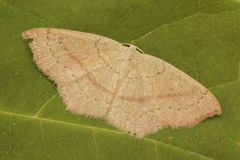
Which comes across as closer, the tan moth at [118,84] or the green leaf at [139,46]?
the green leaf at [139,46]

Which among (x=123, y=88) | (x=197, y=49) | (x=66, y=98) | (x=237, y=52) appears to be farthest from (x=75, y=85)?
(x=237, y=52)

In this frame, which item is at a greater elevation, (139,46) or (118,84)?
(139,46)

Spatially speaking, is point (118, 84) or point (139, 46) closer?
point (139, 46)

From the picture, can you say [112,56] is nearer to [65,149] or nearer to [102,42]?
[102,42]
